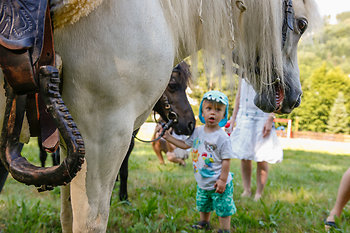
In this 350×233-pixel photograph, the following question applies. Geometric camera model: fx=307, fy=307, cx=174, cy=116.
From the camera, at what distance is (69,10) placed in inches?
39.4

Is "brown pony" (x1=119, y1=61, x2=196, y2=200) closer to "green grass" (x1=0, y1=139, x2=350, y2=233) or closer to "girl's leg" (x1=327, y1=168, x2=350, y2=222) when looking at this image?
"green grass" (x1=0, y1=139, x2=350, y2=233)

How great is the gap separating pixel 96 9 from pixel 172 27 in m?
A: 0.35

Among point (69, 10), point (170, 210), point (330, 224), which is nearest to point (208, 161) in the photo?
point (170, 210)

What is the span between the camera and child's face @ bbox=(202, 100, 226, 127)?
2.57 meters

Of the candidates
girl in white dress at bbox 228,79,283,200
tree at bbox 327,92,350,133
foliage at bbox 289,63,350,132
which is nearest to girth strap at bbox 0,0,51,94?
girl in white dress at bbox 228,79,283,200

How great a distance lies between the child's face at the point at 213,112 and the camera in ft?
8.43

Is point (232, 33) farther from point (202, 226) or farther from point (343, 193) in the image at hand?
point (343, 193)

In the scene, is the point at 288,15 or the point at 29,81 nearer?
the point at 29,81

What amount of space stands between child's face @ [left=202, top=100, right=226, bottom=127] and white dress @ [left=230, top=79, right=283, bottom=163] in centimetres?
127

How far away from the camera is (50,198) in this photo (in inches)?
133

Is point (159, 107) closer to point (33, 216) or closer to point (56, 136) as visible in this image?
point (33, 216)

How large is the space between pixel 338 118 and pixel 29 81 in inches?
910

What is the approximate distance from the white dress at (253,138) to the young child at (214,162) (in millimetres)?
1257

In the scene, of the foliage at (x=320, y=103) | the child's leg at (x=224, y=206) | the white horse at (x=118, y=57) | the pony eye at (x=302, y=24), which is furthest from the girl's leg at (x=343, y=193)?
the foliage at (x=320, y=103)
